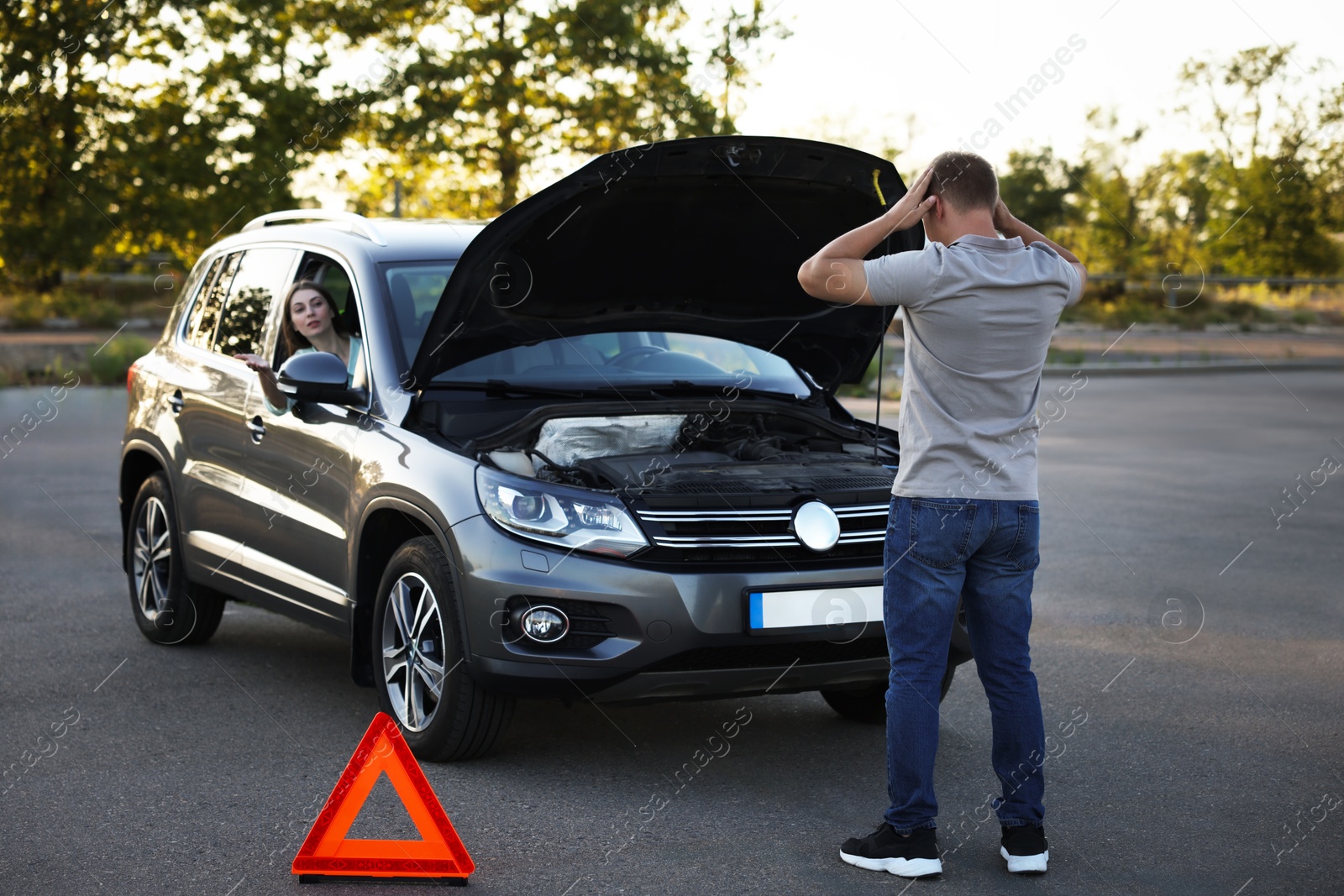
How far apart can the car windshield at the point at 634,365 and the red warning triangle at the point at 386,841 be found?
1.80 m

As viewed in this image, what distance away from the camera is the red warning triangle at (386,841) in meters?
3.80

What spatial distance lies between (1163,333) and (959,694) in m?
35.7

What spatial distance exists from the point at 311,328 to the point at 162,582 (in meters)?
1.66

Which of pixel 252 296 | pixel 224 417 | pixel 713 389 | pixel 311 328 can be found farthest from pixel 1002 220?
pixel 252 296

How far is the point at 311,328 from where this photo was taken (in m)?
5.93

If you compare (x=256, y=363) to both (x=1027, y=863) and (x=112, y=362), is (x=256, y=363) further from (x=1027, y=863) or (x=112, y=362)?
(x=112, y=362)

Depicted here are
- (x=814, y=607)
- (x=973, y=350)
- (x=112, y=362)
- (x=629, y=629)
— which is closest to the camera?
(x=973, y=350)

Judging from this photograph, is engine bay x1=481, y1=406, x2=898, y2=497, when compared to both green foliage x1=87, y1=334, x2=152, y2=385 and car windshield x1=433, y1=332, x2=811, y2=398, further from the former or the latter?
green foliage x1=87, y1=334, x2=152, y2=385

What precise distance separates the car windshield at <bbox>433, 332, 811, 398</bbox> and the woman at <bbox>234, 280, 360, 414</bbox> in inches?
26.7

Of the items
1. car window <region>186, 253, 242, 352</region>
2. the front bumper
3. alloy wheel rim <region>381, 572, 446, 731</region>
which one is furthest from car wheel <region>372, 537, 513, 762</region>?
car window <region>186, 253, 242, 352</region>

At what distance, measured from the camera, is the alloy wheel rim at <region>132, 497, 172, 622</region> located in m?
6.71

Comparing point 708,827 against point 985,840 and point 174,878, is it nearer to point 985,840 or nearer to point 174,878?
point 985,840

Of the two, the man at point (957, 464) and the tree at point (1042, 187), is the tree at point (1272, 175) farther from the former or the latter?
the man at point (957, 464)

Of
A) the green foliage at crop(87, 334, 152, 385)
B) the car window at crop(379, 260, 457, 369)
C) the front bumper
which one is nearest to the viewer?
the front bumper
